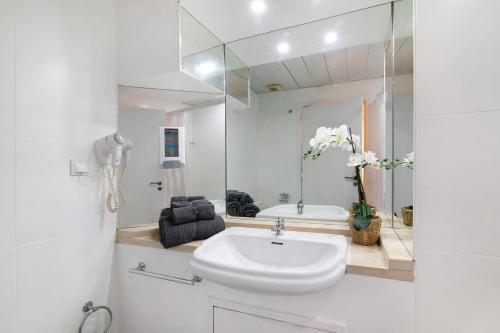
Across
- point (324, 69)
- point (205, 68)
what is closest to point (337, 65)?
point (324, 69)

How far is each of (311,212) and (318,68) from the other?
0.84 meters

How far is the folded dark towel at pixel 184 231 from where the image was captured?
1073mm

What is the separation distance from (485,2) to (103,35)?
157cm

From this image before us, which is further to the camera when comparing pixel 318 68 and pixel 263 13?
pixel 318 68

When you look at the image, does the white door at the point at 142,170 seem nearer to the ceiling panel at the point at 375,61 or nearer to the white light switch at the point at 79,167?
the white light switch at the point at 79,167

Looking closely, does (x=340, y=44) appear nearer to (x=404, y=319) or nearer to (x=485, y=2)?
(x=485, y=2)

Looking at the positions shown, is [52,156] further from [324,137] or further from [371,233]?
[371,233]

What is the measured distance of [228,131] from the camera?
1.53m

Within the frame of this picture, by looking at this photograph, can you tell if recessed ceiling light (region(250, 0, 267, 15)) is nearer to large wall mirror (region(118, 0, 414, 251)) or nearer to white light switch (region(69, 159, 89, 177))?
large wall mirror (region(118, 0, 414, 251))

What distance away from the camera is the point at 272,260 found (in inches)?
41.1

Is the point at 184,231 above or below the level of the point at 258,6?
below

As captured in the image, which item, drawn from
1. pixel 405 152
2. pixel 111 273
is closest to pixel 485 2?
pixel 405 152

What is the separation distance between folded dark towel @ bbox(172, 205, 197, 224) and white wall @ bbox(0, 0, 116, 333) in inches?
16.9

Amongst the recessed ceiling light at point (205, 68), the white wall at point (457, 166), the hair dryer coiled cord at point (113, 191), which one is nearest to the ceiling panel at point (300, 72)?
the recessed ceiling light at point (205, 68)
